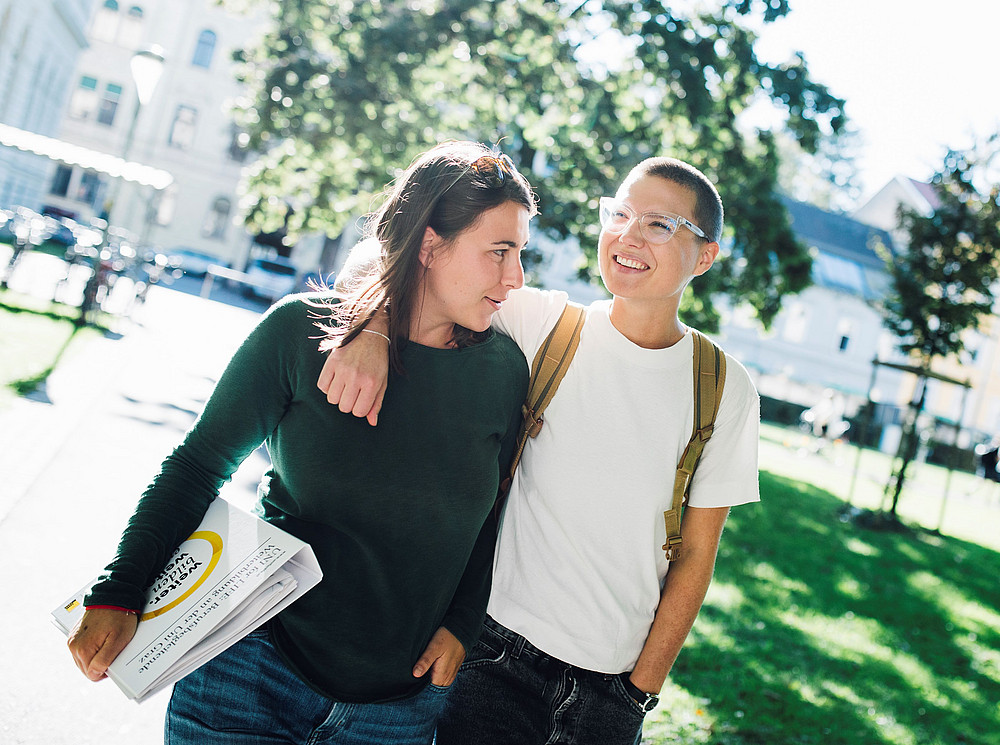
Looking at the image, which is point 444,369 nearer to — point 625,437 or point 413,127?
point 625,437

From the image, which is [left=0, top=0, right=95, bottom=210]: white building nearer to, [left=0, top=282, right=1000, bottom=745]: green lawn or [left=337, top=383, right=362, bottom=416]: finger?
[left=0, top=282, right=1000, bottom=745]: green lawn

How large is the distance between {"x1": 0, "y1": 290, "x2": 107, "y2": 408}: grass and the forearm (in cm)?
711

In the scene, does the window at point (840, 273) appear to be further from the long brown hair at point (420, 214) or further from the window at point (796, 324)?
the long brown hair at point (420, 214)

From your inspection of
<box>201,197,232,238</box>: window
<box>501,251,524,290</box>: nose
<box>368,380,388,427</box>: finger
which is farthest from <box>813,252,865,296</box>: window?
<box>368,380,388,427</box>: finger

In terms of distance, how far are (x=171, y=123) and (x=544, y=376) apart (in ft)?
154

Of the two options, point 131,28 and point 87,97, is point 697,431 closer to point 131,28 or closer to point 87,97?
point 87,97

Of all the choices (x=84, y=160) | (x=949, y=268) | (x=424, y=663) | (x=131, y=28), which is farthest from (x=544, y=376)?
(x=131, y=28)

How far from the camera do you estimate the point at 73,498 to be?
20.3 feet

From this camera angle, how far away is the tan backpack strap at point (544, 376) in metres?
2.65

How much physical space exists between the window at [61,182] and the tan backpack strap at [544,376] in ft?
158

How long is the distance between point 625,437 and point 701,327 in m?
12.0

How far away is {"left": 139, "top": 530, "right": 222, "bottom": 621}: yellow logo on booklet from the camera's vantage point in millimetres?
2014

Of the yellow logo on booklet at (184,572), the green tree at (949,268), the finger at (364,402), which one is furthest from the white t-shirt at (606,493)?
the green tree at (949,268)

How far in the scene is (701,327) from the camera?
14.3m
